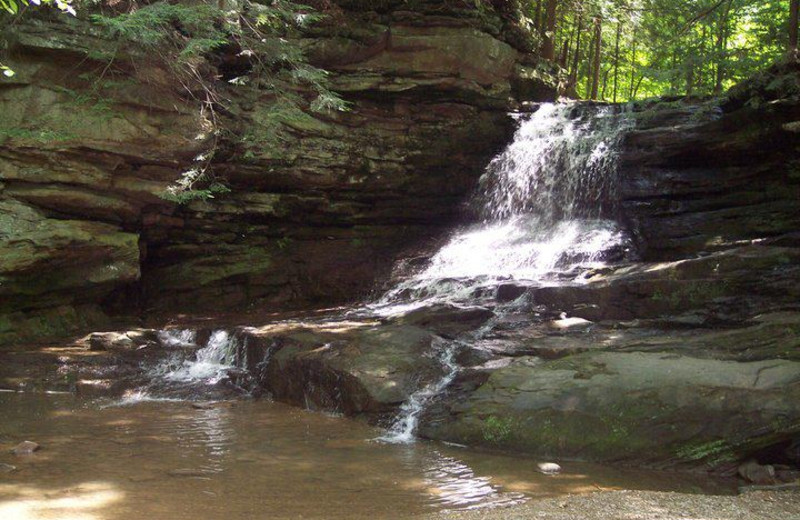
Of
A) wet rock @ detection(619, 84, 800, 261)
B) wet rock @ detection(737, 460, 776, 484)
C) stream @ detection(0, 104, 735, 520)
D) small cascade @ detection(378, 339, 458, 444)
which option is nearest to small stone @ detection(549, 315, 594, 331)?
stream @ detection(0, 104, 735, 520)

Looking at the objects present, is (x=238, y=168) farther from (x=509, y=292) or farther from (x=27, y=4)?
(x=509, y=292)

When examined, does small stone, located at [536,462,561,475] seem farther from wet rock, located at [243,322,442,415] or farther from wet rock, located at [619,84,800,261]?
wet rock, located at [619,84,800,261]

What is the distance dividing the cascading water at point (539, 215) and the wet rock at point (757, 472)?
520cm

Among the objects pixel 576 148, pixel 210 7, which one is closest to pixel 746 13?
pixel 576 148

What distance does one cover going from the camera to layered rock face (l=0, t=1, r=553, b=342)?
35.4 feet

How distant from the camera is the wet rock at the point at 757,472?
5.17 meters

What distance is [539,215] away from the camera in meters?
13.8

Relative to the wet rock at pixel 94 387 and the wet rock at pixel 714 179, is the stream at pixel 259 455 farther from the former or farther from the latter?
the wet rock at pixel 714 179

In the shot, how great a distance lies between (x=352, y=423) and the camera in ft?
23.6

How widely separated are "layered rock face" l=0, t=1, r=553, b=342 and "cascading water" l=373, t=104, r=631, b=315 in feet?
3.44

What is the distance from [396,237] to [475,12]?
214 inches

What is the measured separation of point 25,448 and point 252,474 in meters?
2.19

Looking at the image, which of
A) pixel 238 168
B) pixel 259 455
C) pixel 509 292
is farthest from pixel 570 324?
pixel 238 168

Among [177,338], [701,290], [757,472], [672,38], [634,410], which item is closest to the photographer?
[757,472]
